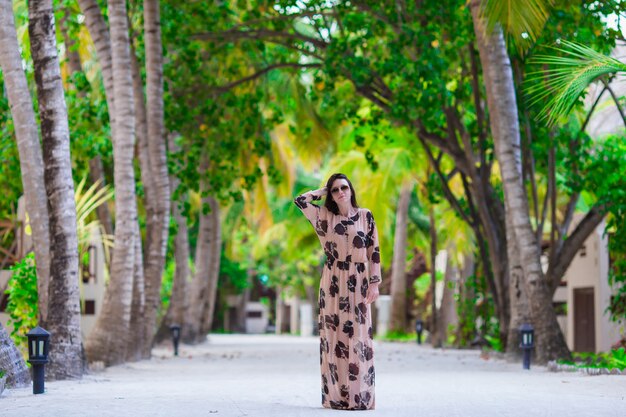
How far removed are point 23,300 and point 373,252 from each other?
6.65 m

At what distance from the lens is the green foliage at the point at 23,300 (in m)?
14.8

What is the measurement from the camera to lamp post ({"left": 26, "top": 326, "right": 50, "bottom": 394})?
1124cm

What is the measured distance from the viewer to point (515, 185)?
58.9ft

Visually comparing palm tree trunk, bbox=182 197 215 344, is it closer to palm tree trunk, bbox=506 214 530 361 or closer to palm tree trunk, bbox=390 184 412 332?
palm tree trunk, bbox=390 184 412 332

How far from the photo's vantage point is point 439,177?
23.2 meters

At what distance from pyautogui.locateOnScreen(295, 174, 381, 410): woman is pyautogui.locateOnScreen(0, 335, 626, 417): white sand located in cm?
26

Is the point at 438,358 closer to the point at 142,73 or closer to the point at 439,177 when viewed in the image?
the point at 439,177

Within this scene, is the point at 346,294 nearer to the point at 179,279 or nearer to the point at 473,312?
the point at 179,279

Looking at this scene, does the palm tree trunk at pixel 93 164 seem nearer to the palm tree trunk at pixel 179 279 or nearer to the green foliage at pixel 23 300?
the green foliage at pixel 23 300

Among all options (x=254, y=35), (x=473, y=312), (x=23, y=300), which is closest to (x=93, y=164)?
(x=254, y=35)

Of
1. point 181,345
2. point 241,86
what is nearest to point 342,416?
point 241,86

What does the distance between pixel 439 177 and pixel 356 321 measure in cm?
1383

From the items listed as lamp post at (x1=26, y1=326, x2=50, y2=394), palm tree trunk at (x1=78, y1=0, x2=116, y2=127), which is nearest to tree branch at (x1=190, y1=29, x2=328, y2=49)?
palm tree trunk at (x1=78, y1=0, x2=116, y2=127)

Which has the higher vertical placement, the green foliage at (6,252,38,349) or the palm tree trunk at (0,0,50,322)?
the palm tree trunk at (0,0,50,322)
